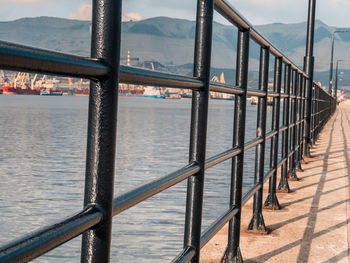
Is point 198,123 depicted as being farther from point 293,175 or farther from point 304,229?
point 293,175

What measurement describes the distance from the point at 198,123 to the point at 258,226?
219 cm

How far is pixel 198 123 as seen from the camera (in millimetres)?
2285

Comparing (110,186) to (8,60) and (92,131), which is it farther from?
(8,60)

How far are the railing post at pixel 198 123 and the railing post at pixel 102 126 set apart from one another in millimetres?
1006

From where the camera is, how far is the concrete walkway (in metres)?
3.67

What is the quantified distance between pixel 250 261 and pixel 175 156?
13789 mm

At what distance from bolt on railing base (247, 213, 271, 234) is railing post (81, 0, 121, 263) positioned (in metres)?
3.08

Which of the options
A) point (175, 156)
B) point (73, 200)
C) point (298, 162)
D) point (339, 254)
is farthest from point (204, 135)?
point (175, 156)

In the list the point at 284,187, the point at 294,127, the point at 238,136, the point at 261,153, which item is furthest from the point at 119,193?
the point at 294,127

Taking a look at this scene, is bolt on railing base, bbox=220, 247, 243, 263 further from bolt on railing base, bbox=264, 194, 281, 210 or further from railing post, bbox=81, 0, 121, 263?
railing post, bbox=81, 0, 121, 263

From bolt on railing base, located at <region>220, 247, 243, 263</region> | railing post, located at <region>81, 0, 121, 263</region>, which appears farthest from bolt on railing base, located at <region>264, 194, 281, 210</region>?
railing post, located at <region>81, 0, 121, 263</region>

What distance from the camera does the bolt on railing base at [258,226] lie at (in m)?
4.25

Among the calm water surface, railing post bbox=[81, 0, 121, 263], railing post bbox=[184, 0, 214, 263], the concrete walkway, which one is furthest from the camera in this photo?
the calm water surface

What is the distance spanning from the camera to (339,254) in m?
3.69
